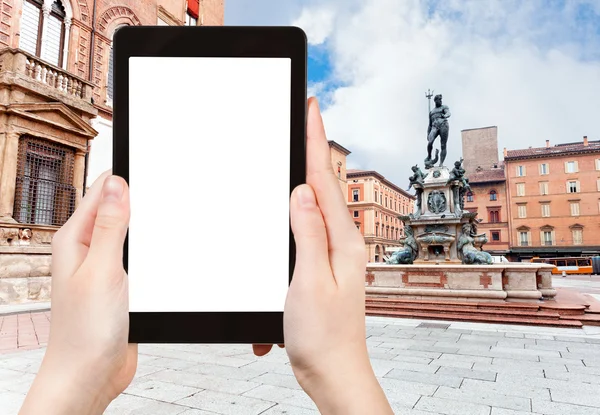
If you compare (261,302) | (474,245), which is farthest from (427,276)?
(261,302)

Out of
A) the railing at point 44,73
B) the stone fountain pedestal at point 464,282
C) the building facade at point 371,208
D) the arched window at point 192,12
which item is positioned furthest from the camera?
the building facade at point 371,208

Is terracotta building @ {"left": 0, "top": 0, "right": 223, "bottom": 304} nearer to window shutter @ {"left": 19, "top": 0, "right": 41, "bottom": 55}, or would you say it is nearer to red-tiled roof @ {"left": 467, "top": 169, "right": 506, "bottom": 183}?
window shutter @ {"left": 19, "top": 0, "right": 41, "bottom": 55}

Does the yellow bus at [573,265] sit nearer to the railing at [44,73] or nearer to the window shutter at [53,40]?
the railing at [44,73]

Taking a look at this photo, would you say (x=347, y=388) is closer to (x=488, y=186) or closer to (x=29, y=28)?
(x=29, y=28)

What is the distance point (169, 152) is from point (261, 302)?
460mm

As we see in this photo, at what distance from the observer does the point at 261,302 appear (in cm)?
97

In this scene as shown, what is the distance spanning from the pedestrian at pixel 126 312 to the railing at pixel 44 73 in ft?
46.8

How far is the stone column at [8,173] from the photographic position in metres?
11.5

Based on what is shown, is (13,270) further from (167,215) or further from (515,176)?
(515,176)

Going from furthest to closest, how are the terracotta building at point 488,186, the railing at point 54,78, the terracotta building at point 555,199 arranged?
the terracotta building at point 488,186, the terracotta building at point 555,199, the railing at point 54,78

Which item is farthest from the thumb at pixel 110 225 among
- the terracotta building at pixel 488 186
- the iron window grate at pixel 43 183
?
the terracotta building at pixel 488 186

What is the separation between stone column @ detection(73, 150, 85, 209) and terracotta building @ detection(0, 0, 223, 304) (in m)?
0.03

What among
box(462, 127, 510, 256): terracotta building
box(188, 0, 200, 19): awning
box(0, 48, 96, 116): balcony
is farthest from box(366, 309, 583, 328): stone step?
box(462, 127, 510, 256): terracotta building

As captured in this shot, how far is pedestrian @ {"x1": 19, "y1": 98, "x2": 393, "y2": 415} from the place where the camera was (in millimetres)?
787
